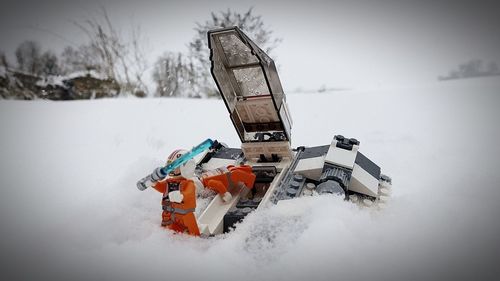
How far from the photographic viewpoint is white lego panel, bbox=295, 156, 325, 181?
3.64 meters

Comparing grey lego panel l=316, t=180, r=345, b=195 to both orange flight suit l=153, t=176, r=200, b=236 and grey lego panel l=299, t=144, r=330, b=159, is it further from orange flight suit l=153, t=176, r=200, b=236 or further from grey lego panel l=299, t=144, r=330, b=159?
orange flight suit l=153, t=176, r=200, b=236

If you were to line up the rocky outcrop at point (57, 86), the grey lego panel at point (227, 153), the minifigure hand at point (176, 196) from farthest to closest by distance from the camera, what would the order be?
the rocky outcrop at point (57, 86), the grey lego panel at point (227, 153), the minifigure hand at point (176, 196)

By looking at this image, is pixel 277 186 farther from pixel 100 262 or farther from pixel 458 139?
pixel 458 139

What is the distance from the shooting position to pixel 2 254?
2.84m

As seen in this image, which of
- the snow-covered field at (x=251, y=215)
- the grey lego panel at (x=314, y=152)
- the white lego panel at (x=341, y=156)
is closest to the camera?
the snow-covered field at (x=251, y=215)

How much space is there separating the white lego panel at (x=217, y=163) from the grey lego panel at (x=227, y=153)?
0.09m

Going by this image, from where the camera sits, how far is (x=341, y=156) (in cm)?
376

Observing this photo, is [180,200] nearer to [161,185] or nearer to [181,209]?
[181,209]

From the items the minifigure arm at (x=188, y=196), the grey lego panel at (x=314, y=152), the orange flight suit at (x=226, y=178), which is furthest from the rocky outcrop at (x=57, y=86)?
the minifigure arm at (x=188, y=196)

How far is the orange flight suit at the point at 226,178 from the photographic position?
3545 mm

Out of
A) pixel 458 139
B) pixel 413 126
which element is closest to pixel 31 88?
pixel 413 126

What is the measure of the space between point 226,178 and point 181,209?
0.86 meters

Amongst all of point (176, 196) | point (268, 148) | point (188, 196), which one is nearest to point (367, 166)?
point (268, 148)

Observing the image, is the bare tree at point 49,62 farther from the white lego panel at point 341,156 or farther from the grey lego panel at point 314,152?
the white lego panel at point 341,156
